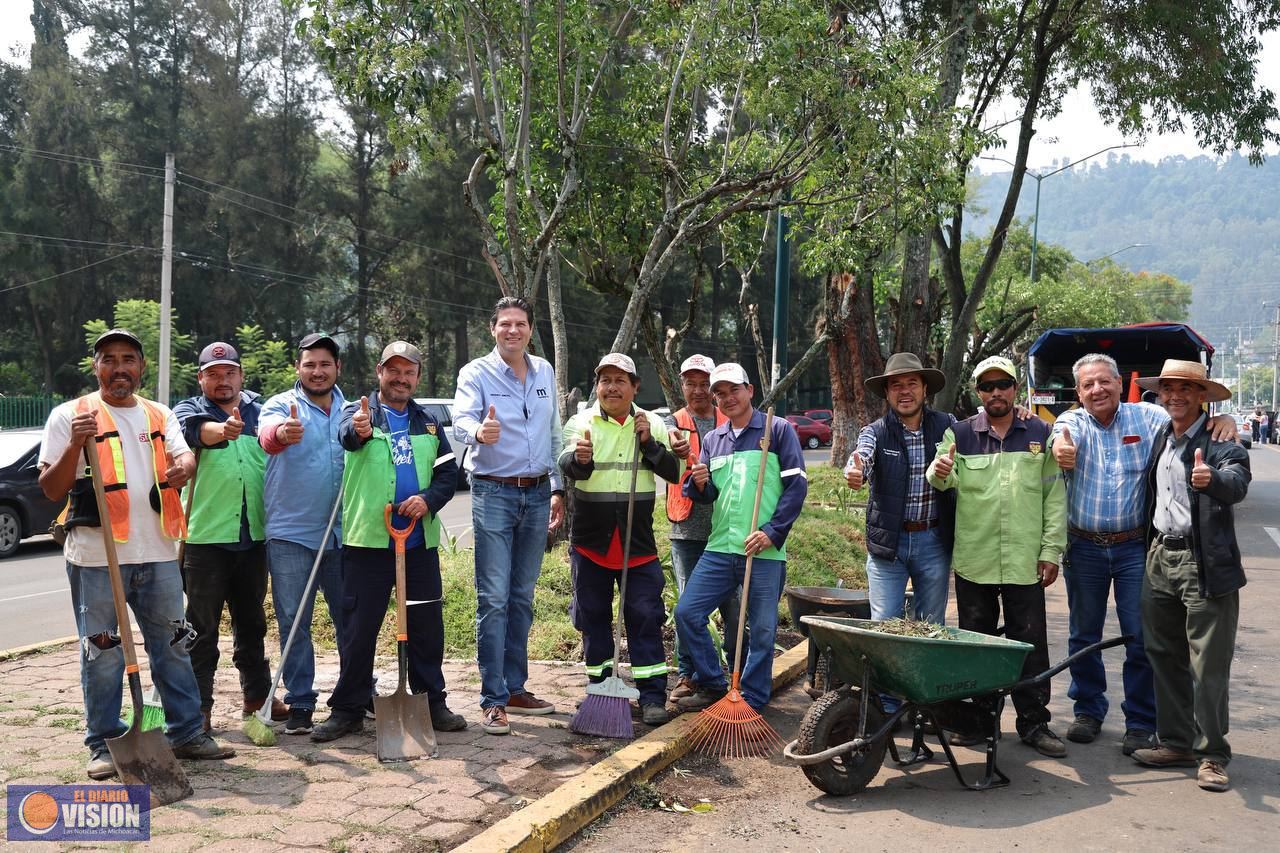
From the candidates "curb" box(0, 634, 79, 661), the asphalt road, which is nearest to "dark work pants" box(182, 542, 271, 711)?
the asphalt road

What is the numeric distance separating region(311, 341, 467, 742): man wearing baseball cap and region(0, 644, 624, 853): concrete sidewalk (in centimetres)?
22

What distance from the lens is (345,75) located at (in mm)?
8922

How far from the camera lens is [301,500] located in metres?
5.33

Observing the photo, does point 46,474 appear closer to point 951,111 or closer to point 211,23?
point 951,111

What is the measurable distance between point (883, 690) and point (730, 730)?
2.80 ft

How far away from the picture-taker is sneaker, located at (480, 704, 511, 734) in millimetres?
5355

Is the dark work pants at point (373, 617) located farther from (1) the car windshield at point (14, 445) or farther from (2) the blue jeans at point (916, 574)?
(1) the car windshield at point (14, 445)

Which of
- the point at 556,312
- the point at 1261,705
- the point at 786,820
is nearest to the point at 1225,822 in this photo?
the point at 786,820

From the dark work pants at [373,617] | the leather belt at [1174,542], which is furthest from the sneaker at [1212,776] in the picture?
the dark work pants at [373,617]

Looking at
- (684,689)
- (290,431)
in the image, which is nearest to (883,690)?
(684,689)

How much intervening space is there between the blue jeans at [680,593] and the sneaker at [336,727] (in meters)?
1.78

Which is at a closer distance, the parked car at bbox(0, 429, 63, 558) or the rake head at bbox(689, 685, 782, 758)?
the rake head at bbox(689, 685, 782, 758)

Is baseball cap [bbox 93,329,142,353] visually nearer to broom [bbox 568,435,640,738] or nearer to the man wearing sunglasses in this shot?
broom [bbox 568,435,640,738]

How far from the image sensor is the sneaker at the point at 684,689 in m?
6.11
